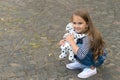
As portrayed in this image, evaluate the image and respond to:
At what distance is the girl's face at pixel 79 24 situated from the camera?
3.96 meters

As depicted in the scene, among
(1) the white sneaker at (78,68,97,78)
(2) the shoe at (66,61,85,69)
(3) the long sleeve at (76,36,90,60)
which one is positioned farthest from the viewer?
(2) the shoe at (66,61,85,69)

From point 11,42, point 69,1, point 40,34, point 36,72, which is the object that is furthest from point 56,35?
point 69,1

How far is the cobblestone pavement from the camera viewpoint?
4.34 meters

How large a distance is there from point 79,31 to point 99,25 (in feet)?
6.59

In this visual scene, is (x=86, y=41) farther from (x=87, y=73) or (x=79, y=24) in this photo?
(x=87, y=73)

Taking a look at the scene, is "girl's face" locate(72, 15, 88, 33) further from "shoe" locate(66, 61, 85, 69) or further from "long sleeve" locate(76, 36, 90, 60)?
"shoe" locate(66, 61, 85, 69)

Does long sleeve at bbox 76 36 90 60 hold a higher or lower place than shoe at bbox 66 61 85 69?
higher

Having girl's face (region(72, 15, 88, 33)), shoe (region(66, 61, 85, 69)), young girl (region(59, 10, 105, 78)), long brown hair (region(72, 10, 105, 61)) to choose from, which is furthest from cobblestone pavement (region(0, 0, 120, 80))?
girl's face (region(72, 15, 88, 33))

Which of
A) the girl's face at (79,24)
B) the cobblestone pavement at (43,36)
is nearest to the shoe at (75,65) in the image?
the cobblestone pavement at (43,36)

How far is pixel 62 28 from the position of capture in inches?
228

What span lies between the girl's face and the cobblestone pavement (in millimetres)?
701

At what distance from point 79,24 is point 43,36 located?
1.53m

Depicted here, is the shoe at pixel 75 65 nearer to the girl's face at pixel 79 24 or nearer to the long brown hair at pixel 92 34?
the long brown hair at pixel 92 34

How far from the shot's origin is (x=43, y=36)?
17.7 feet
